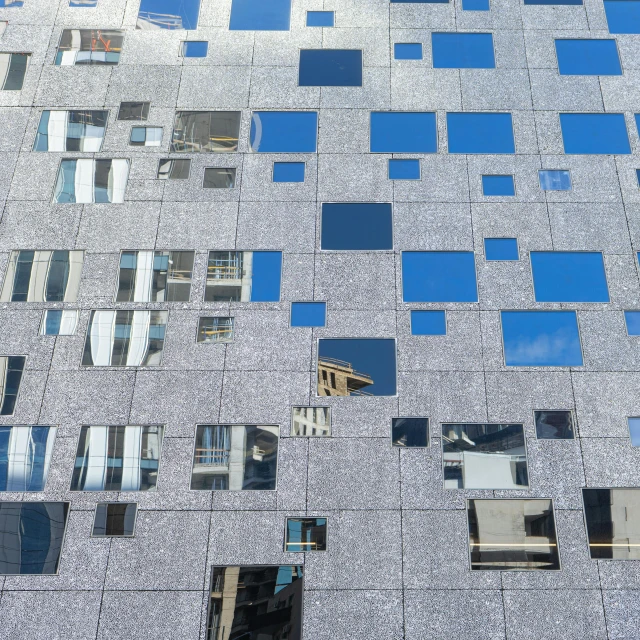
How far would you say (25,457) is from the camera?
1441 cm

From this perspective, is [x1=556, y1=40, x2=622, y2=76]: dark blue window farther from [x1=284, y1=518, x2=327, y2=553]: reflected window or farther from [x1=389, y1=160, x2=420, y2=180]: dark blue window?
[x1=284, y1=518, x2=327, y2=553]: reflected window

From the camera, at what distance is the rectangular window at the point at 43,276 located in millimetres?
15773

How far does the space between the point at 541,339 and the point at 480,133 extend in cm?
544

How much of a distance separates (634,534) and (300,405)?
7.01 metres

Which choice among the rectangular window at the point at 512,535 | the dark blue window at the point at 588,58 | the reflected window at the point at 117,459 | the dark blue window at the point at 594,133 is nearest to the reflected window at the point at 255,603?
the reflected window at the point at 117,459

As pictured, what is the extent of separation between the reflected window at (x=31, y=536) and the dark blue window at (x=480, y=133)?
12.0 metres

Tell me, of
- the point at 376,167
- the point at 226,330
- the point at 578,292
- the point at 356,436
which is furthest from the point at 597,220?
the point at 226,330

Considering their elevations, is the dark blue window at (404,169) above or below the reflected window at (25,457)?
above

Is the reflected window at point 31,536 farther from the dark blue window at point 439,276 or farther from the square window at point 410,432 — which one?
the dark blue window at point 439,276

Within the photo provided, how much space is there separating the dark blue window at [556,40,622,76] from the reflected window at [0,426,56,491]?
1507 cm

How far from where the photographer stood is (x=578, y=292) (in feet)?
51.4

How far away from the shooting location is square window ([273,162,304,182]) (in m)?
16.9

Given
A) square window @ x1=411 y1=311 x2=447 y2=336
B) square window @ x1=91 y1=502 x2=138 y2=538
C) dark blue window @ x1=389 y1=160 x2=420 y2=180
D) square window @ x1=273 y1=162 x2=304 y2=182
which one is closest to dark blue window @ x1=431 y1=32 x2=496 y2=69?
dark blue window @ x1=389 y1=160 x2=420 y2=180

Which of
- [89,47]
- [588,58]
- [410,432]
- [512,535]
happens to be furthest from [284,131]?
[512,535]
